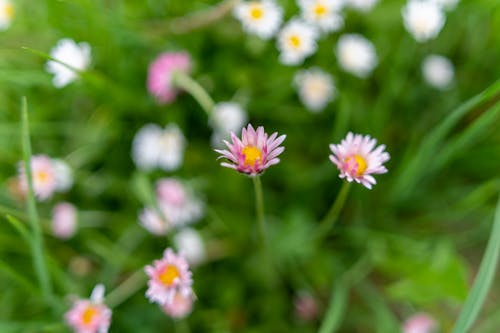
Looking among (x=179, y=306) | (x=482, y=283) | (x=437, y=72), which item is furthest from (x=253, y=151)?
(x=437, y=72)

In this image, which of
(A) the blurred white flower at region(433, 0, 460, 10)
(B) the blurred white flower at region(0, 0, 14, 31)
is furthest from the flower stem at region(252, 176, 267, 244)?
(B) the blurred white flower at region(0, 0, 14, 31)

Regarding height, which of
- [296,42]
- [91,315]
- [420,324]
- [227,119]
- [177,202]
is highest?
[296,42]

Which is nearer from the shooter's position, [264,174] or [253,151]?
[253,151]

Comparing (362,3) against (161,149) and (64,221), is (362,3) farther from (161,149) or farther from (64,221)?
(64,221)

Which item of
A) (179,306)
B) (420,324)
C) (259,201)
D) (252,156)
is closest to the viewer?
(252,156)

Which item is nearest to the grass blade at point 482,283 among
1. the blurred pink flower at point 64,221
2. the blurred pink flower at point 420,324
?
the blurred pink flower at point 420,324

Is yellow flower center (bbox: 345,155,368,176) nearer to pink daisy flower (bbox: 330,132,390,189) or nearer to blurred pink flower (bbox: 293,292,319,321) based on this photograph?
pink daisy flower (bbox: 330,132,390,189)

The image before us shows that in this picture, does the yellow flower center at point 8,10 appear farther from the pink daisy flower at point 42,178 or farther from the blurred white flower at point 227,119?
the blurred white flower at point 227,119
